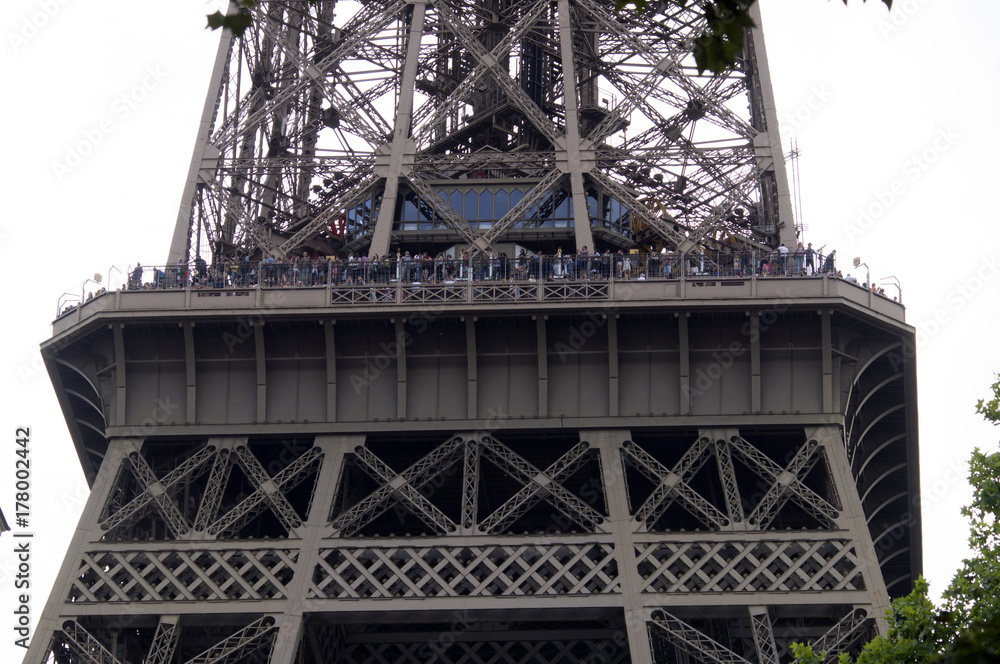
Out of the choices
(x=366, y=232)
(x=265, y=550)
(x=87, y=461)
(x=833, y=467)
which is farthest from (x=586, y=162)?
(x=87, y=461)

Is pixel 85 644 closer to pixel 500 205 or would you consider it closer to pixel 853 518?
pixel 500 205

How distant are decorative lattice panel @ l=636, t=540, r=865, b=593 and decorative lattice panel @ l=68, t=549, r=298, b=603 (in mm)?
8653

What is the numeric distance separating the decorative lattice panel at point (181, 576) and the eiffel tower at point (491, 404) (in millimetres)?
87

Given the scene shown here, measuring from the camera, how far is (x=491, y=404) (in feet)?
121

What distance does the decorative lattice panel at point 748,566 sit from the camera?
1326 inches

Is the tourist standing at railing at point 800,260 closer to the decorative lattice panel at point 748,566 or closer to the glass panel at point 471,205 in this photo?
the decorative lattice panel at point 748,566

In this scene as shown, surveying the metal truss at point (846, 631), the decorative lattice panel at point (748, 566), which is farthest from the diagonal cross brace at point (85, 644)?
the metal truss at point (846, 631)

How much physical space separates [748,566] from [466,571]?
261 inches

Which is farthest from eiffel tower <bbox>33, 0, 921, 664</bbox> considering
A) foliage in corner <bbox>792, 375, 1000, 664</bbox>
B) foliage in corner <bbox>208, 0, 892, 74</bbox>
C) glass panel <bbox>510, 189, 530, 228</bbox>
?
foliage in corner <bbox>208, 0, 892, 74</bbox>

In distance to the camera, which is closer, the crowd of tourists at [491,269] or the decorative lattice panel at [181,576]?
the decorative lattice panel at [181,576]

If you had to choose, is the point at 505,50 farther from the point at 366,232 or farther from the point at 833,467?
the point at 833,467

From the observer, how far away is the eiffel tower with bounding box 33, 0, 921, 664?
1342 inches

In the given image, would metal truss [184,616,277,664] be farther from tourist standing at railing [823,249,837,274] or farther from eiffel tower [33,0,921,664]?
tourist standing at railing [823,249,837,274]

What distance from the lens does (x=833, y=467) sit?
35531 millimetres
